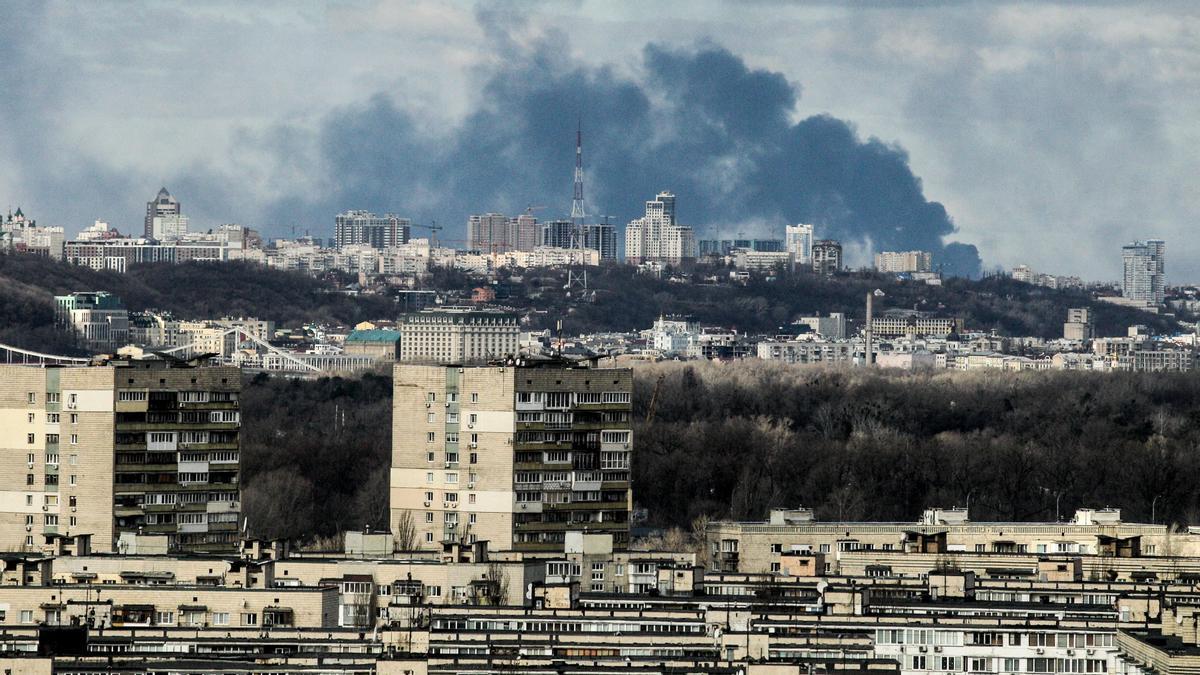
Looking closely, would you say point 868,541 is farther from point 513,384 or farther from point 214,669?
point 214,669

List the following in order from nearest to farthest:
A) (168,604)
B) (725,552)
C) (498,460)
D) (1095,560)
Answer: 1. (168,604)
2. (1095,560)
3. (725,552)
4. (498,460)

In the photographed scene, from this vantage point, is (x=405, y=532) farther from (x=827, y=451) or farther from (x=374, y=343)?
(x=374, y=343)

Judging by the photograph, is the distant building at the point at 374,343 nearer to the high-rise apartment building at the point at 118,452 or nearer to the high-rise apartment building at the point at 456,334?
the high-rise apartment building at the point at 456,334

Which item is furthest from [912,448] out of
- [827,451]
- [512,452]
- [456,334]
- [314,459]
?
[456,334]

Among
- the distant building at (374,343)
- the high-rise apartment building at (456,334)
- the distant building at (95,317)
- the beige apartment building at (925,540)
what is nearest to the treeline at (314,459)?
the beige apartment building at (925,540)

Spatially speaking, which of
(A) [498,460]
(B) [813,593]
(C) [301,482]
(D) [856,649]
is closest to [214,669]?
(D) [856,649]

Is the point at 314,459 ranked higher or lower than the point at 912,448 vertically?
lower

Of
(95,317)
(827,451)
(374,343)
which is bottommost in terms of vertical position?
(827,451)
